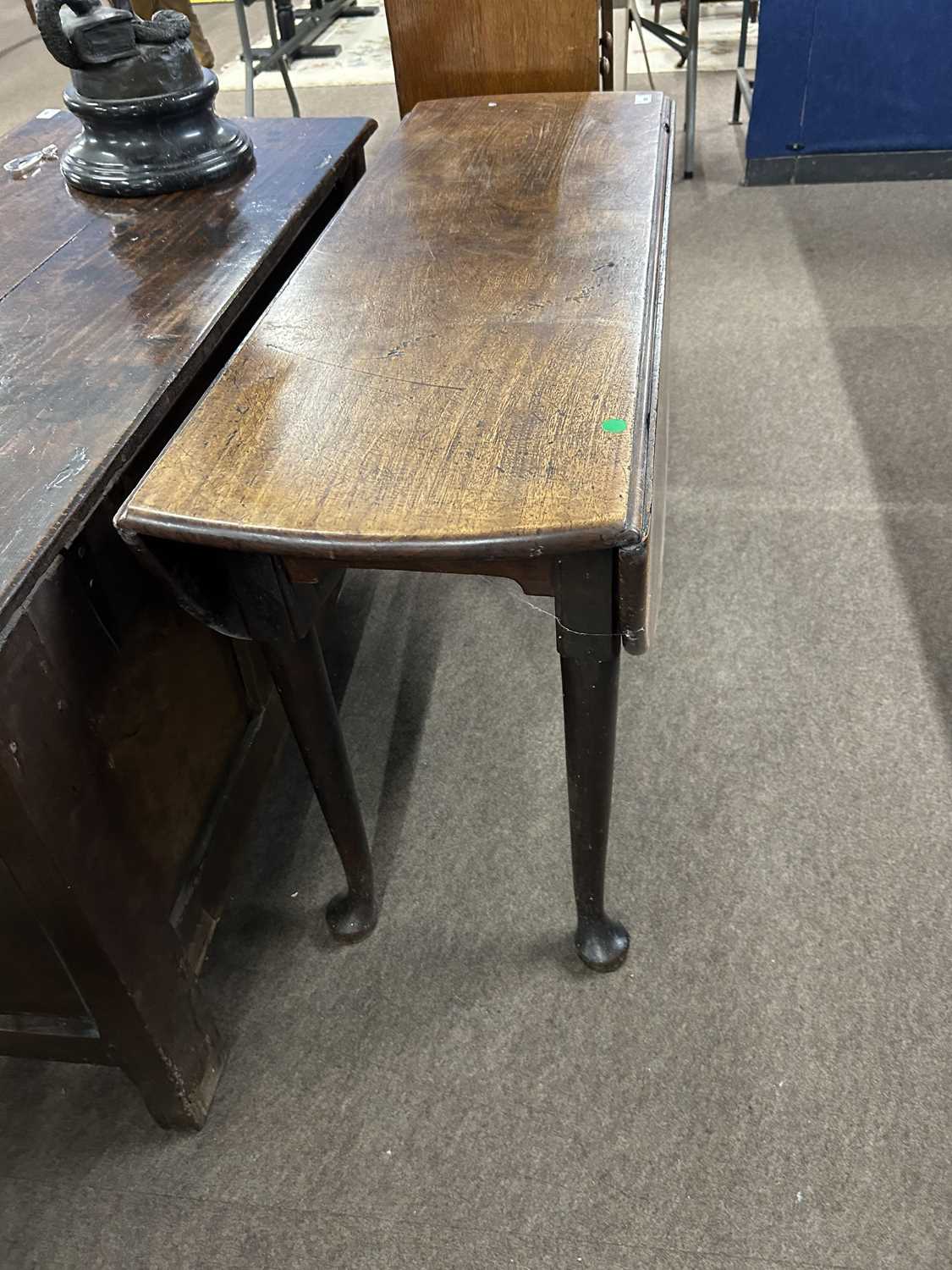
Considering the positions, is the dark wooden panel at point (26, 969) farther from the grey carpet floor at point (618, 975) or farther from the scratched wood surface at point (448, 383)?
the scratched wood surface at point (448, 383)

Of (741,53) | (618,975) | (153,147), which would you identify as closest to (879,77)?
(741,53)

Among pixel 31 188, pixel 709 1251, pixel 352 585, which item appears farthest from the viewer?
pixel 352 585

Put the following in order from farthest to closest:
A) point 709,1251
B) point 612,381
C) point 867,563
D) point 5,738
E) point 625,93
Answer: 1. point 867,563
2. point 625,93
3. point 709,1251
4. point 612,381
5. point 5,738

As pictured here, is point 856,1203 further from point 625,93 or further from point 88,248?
point 625,93

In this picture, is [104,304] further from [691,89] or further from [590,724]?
[691,89]

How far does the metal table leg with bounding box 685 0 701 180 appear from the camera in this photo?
10.0 ft

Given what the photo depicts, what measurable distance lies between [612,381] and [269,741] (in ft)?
2.56

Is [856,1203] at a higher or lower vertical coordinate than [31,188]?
lower

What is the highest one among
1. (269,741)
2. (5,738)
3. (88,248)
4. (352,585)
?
(88,248)

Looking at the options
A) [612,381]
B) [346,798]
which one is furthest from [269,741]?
[612,381]

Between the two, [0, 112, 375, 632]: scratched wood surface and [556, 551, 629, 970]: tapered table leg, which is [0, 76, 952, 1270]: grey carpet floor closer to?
[556, 551, 629, 970]: tapered table leg

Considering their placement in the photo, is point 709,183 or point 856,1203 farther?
point 709,183

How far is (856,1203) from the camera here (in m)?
1.04

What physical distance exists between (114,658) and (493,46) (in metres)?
1.55
